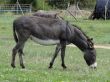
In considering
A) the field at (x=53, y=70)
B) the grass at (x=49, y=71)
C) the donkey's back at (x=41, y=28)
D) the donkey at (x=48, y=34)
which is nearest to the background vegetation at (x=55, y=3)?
the field at (x=53, y=70)

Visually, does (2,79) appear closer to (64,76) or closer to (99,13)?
(64,76)

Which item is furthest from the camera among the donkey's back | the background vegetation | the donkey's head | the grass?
the background vegetation

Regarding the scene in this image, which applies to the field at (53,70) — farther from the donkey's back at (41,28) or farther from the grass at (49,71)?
the donkey's back at (41,28)

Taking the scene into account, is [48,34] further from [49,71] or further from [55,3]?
[55,3]

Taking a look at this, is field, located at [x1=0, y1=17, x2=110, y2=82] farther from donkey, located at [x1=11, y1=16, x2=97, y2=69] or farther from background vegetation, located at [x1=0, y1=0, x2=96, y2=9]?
background vegetation, located at [x1=0, y1=0, x2=96, y2=9]

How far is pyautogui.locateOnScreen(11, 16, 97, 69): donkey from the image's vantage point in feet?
48.8

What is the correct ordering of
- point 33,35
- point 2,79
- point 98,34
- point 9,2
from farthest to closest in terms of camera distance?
point 9,2, point 98,34, point 33,35, point 2,79

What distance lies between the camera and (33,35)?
15.0 m

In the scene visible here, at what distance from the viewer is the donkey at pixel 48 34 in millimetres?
14867

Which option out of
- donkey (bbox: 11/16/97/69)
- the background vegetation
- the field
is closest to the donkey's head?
donkey (bbox: 11/16/97/69)

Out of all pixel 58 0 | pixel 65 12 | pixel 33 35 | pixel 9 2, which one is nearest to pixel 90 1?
pixel 58 0

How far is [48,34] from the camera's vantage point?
49.6ft

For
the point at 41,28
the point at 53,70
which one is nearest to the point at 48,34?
the point at 41,28

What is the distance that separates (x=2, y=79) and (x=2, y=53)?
27.9ft
